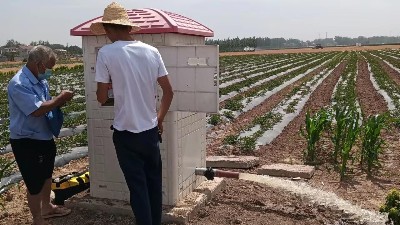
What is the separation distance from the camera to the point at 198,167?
4.30 meters

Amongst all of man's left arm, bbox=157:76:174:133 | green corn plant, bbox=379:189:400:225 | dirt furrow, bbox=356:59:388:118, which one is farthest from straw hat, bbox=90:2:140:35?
dirt furrow, bbox=356:59:388:118

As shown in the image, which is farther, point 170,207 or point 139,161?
point 170,207

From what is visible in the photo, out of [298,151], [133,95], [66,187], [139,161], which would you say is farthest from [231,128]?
[133,95]

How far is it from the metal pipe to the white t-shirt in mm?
1267

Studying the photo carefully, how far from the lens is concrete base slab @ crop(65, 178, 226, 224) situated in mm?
3605

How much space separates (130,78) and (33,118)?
101cm

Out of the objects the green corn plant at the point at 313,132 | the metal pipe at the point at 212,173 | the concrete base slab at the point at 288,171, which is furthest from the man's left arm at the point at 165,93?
the green corn plant at the point at 313,132

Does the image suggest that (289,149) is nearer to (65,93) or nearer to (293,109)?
(293,109)

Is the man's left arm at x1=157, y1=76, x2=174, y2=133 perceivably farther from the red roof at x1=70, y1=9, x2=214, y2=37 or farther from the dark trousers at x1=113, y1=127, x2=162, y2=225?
the red roof at x1=70, y1=9, x2=214, y2=37

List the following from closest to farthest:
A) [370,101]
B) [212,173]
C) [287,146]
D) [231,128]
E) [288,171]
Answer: [212,173], [288,171], [287,146], [231,128], [370,101]

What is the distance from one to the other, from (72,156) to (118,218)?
8.14 feet

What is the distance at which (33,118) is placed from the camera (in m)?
3.29

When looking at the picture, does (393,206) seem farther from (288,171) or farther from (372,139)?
(372,139)

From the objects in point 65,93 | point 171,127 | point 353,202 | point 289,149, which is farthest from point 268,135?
point 65,93
